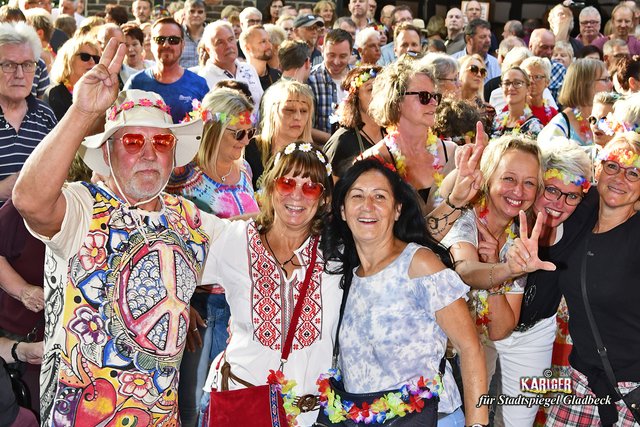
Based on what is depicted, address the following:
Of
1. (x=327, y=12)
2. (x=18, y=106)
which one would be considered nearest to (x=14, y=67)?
(x=18, y=106)

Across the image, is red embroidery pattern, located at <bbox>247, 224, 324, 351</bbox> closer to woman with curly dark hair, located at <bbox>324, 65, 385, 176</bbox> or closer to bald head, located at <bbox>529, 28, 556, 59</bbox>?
woman with curly dark hair, located at <bbox>324, 65, 385, 176</bbox>

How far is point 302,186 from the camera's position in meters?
3.78

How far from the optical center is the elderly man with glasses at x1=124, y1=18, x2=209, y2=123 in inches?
283

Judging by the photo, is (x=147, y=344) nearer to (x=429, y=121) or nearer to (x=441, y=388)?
(x=441, y=388)

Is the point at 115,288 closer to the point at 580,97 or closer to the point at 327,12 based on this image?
the point at 580,97

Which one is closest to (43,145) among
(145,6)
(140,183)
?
(140,183)

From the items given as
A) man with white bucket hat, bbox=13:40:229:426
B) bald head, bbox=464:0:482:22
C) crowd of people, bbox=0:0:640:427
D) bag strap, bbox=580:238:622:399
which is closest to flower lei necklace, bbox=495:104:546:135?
crowd of people, bbox=0:0:640:427

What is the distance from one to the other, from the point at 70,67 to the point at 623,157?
14.6 feet

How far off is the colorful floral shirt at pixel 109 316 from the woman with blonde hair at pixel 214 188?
1.58m

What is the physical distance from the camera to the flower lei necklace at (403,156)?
17.7 ft

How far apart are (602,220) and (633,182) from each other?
25 cm

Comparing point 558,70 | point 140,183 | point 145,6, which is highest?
point 145,6

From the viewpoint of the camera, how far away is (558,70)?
34.3 feet

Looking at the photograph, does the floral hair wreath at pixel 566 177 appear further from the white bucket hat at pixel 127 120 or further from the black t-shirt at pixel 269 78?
the black t-shirt at pixel 269 78
